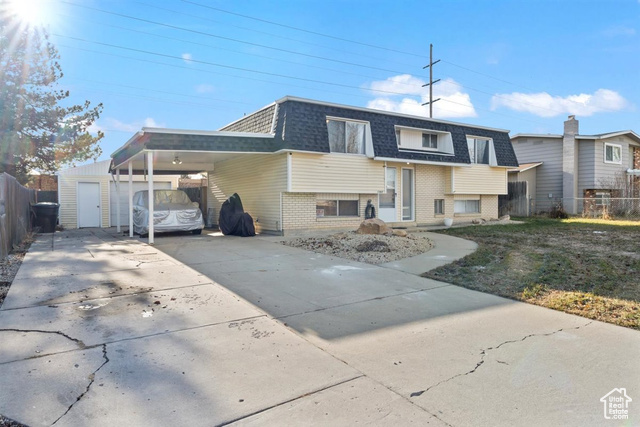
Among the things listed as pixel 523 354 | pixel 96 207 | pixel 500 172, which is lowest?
pixel 523 354

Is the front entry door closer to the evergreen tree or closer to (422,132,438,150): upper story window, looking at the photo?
(422,132,438,150): upper story window

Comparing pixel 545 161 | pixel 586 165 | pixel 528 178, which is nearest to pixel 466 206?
pixel 528 178

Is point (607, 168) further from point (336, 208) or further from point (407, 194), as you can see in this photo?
point (336, 208)

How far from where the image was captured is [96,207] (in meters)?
18.2

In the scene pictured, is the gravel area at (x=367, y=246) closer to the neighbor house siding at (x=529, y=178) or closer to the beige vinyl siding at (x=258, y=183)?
the beige vinyl siding at (x=258, y=183)

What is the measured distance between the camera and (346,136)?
14.2 meters

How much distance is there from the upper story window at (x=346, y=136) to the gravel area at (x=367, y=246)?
4.01m

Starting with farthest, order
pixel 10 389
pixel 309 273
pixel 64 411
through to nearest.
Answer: pixel 309 273
pixel 10 389
pixel 64 411

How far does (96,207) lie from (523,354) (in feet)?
62.6

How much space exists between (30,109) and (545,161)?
89.2 ft

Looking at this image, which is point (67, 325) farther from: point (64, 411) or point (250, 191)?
point (250, 191)

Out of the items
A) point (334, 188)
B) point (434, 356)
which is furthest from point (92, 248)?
point (434, 356)

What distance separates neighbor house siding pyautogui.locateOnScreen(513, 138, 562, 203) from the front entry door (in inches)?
534

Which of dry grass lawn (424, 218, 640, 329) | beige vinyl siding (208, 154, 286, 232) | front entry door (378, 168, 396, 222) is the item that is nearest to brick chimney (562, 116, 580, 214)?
dry grass lawn (424, 218, 640, 329)
